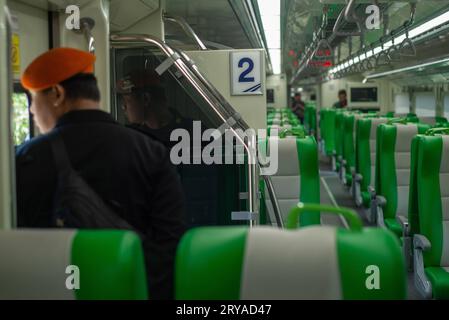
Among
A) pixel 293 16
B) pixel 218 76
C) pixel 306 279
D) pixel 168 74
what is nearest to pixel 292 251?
pixel 306 279

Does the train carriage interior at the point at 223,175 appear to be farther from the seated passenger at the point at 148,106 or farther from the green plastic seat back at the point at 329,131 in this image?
the green plastic seat back at the point at 329,131

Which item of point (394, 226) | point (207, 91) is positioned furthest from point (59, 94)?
point (394, 226)

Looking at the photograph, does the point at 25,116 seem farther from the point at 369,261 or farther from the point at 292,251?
the point at 369,261

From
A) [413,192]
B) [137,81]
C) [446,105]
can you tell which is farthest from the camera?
[446,105]

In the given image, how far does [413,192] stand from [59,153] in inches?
96.1

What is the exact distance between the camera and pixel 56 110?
5.83 feet

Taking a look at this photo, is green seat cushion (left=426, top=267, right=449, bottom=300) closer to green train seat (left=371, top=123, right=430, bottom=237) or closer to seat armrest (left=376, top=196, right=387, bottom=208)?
green train seat (left=371, top=123, right=430, bottom=237)

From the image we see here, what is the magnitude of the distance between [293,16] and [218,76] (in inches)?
89.8

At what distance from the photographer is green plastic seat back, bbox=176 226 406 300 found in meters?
1.30

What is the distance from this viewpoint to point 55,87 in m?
1.77

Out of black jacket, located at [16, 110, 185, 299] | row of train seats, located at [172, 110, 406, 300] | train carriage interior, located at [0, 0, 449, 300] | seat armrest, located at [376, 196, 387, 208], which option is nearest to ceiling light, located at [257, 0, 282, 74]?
train carriage interior, located at [0, 0, 449, 300]

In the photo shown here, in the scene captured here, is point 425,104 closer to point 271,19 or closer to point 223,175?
point 271,19

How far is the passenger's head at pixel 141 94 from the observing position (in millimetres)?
2307
